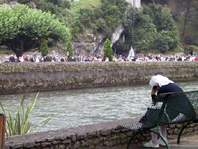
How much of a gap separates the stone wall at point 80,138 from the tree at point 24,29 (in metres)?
26.0

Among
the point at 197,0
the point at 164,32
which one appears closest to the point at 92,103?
the point at 164,32

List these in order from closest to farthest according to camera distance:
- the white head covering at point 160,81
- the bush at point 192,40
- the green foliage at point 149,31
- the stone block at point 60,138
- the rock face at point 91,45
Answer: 1. the stone block at point 60,138
2. the white head covering at point 160,81
3. the rock face at point 91,45
4. the green foliage at point 149,31
5. the bush at point 192,40

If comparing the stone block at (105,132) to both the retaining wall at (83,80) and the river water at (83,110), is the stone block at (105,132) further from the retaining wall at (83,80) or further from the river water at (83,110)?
the river water at (83,110)

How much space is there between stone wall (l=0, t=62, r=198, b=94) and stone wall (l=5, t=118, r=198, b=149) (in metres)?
17.6

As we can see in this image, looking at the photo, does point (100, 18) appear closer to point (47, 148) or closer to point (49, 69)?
point (49, 69)

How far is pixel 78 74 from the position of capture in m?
25.2

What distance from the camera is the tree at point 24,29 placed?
29.6 m

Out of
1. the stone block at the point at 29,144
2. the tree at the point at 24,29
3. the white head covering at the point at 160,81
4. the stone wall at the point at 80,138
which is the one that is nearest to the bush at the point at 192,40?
the tree at the point at 24,29

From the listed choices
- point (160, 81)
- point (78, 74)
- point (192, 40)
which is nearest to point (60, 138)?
point (160, 81)

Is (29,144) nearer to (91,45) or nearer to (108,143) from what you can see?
(108,143)

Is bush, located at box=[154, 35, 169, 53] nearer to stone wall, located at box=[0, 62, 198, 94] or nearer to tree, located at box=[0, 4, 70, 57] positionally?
stone wall, located at box=[0, 62, 198, 94]

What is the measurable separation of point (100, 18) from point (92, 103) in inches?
1352

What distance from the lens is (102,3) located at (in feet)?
170

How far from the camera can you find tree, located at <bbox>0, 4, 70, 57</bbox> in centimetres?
2956
